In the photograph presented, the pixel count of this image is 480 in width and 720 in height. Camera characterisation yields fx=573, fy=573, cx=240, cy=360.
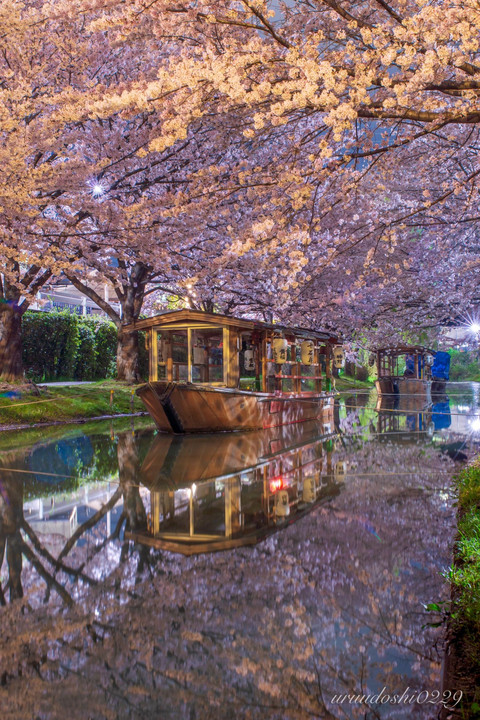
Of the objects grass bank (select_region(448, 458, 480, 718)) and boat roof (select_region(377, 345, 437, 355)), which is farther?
boat roof (select_region(377, 345, 437, 355))

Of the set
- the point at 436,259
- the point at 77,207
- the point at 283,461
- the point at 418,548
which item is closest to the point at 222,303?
the point at 436,259

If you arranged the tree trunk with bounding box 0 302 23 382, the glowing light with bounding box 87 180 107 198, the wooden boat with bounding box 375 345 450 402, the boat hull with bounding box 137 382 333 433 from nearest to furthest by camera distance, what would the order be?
the boat hull with bounding box 137 382 333 433 < the glowing light with bounding box 87 180 107 198 < the tree trunk with bounding box 0 302 23 382 < the wooden boat with bounding box 375 345 450 402

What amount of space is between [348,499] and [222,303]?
22.6 meters

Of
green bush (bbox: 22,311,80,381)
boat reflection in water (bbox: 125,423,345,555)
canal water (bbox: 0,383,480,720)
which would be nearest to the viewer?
canal water (bbox: 0,383,480,720)

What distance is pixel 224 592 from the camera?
444cm

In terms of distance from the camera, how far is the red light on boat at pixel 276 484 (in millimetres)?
8344

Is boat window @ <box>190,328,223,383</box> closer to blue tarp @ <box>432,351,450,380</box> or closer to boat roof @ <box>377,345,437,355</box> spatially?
boat roof @ <box>377,345,437,355</box>

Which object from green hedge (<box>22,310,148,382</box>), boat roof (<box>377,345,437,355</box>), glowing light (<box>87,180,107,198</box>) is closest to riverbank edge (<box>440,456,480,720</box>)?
glowing light (<box>87,180,107,198</box>)

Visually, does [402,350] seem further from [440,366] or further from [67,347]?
[67,347]

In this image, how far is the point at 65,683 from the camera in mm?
3168

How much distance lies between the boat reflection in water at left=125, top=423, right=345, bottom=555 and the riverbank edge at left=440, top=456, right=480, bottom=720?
215 centimetres

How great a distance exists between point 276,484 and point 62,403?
1260 centimetres

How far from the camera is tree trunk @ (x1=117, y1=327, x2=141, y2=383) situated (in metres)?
24.9

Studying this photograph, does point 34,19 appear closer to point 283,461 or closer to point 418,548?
point 283,461
